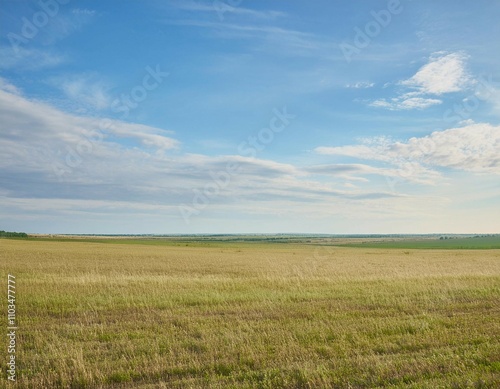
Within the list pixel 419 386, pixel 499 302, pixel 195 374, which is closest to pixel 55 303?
pixel 195 374

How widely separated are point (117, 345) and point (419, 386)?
702cm

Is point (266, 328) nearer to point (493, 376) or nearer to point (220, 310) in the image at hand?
point (220, 310)

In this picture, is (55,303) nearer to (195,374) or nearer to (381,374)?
(195,374)

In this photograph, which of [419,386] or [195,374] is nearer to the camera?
[419,386]

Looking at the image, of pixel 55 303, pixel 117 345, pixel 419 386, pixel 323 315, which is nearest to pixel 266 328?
pixel 323 315

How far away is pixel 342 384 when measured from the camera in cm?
748

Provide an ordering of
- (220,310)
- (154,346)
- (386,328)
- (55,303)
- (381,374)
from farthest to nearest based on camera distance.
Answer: (55,303)
(220,310)
(386,328)
(154,346)
(381,374)

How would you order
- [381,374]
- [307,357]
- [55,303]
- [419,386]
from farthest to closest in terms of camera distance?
[55,303] < [307,357] < [381,374] < [419,386]

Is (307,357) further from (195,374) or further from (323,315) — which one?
(323,315)

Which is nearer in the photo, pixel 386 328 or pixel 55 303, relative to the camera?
pixel 386 328

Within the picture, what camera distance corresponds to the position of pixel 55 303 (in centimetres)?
1577

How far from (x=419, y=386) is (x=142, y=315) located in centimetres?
949

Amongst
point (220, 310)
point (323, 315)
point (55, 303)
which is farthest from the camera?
point (55, 303)

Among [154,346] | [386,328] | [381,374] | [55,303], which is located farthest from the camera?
[55,303]
